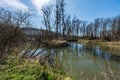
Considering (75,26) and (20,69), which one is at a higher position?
(75,26)

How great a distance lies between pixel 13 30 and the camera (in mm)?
8219

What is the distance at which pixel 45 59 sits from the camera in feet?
23.9

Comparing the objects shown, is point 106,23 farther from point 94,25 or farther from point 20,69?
point 20,69

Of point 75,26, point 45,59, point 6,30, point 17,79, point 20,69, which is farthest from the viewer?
point 75,26

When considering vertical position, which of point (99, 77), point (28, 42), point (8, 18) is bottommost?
point (99, 77)

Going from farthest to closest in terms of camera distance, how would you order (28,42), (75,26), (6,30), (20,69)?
(75,26)
(28,42)
(6,30)
(20,69)

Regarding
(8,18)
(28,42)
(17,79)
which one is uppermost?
(8,18)

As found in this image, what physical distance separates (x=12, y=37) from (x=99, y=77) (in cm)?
459

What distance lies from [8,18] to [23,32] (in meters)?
1.13

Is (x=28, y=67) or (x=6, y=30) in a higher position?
(x=6, y=30)

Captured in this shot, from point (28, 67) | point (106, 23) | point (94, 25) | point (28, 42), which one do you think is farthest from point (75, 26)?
point (28, 67)

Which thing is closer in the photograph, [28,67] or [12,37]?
[28,67]

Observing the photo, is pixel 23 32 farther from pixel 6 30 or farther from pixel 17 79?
pixel 17 79

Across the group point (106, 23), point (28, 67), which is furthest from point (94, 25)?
point (28, 67)
